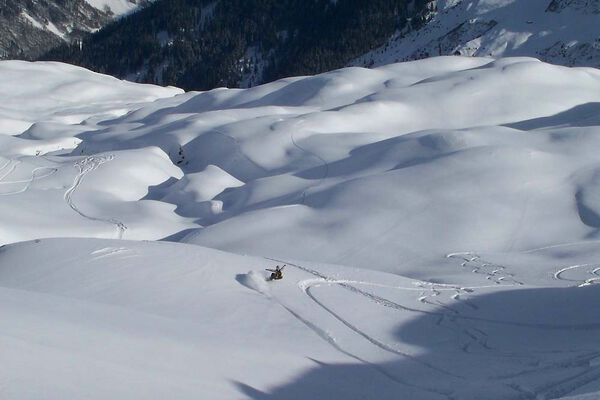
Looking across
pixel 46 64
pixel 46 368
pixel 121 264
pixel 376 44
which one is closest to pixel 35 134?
pixel 46 64

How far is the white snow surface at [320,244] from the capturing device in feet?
28.7

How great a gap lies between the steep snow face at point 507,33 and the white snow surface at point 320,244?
90.9 feet

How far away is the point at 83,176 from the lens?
27.4 m

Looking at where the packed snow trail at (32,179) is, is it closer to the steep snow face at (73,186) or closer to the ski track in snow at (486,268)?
the steep snow face at (73,186)

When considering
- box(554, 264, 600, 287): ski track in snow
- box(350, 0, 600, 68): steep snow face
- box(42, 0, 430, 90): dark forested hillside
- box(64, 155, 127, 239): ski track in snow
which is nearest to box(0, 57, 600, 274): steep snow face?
box(64, 155, 127, 239): ski track in snow

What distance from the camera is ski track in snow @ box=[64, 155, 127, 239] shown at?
2258 centimetres

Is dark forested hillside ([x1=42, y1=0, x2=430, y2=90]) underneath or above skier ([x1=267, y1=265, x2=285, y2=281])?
underneath

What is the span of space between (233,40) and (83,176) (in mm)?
98733

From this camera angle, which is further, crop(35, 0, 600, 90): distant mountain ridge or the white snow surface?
crop(35, 0, 600, 90): distant mountain ridge

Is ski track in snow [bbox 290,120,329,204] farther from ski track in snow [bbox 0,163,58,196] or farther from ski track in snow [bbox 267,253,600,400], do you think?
ski track in snow [bbox 0,163,58,196]

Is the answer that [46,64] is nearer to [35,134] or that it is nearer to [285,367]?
[35,134]

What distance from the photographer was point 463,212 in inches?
836

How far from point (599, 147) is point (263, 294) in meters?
15.4

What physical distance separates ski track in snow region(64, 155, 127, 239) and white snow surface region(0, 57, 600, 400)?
0.39ft
